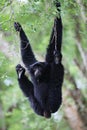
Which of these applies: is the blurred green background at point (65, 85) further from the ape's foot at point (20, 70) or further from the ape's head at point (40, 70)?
the ape's foot at point (20, 70)

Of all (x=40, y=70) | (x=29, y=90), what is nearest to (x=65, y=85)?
(x=29, y=90)

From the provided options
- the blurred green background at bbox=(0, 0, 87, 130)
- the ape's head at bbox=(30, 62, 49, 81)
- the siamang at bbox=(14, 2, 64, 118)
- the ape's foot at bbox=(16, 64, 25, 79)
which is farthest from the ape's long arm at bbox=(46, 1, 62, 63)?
the blurred green background at bbox=(0, 0, 87, 130)

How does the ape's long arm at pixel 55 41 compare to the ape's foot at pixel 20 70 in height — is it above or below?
above

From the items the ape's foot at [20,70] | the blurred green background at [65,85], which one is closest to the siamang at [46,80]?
the ape's foot at [20,70]

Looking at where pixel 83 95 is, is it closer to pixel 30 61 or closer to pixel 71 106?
pixel 71 106

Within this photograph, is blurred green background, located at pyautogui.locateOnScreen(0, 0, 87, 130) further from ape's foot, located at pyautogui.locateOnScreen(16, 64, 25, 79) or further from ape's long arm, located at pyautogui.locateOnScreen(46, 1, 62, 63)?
ape's foot, located at pyautogui.locateOnScreen(16, 64, 25, 79)

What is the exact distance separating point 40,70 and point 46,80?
359 mm

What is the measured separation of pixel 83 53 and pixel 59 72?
221 inches

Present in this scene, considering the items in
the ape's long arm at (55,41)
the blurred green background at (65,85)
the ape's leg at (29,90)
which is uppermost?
the ape's long arm at (55,41)

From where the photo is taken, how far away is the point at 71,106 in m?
14.4

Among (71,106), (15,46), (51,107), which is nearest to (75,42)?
(71,106)

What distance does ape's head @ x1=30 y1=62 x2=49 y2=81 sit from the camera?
28.4 feet

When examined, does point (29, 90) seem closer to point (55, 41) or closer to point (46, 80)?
point (46, 80)

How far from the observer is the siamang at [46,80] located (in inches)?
335
